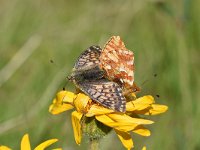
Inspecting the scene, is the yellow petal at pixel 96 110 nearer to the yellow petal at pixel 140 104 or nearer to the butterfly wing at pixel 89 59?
the yellow petal at pixel 140 104

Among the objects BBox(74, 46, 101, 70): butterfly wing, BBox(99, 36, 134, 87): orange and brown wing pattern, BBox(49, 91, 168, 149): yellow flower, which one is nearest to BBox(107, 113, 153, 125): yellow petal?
BBox(49, 91, 168, 149): yellow flower

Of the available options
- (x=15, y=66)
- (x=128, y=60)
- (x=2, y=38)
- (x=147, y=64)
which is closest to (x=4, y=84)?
(x=15, y=66)

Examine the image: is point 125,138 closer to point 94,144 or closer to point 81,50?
point 94,144

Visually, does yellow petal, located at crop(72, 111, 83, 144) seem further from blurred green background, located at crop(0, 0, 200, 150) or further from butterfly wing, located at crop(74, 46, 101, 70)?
blurred green background, located at crop(0, 0, 200, 150)

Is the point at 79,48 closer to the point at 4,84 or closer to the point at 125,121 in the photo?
the point at 4,84

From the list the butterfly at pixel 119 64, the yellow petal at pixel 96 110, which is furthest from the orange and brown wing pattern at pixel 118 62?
the yellow petal at pixel 96 110

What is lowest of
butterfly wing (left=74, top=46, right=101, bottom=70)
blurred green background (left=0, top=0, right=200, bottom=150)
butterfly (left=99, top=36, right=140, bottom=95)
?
blurred green background (left=0, top=0, right=200, bottom=150)
